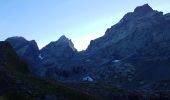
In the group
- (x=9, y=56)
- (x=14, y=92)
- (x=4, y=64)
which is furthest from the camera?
(x=9, y=56)

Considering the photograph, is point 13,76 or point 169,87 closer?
point 13,76

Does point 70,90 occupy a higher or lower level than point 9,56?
lower

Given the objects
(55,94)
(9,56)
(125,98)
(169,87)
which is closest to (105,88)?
(125,98)

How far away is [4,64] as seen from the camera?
5928cm

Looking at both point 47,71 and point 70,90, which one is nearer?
point 70,90

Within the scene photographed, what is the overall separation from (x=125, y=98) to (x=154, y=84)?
11301 cm

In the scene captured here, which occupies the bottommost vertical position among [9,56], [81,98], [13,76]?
[81,98]

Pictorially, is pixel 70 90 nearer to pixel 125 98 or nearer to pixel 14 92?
pixel 14 92

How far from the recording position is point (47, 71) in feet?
630

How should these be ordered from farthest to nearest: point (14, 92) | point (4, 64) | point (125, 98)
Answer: point (125, 98) → point (4, 64) → point (14, 92)

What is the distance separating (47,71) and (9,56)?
418 ft

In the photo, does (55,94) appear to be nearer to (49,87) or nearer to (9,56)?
(49,87)

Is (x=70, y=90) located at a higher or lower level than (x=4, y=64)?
lower

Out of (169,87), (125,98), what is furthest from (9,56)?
(169,87)
